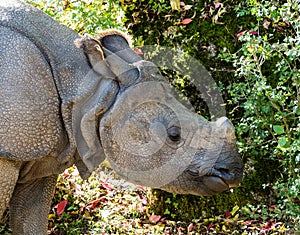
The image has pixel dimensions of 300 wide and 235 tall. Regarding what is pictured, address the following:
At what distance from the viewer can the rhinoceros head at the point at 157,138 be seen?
13.7 feet

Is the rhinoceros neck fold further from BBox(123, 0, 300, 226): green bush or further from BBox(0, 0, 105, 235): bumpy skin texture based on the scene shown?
BBox(123, 0, 300, 226): green bush

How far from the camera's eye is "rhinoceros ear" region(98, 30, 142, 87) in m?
4.36

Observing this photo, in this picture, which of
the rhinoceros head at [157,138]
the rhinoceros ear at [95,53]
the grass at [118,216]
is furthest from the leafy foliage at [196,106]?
the rhinoceros ear at [95,53]

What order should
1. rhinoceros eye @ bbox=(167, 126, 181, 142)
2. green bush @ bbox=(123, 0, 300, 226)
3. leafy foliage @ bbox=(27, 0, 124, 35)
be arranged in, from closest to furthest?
rhinoceros eye @ bbox=(167, 126, 181, 142), green bush @ bbox=(123, 0, 300, 226), leafy foliage @ bbox=(27, 0, 124, 35)

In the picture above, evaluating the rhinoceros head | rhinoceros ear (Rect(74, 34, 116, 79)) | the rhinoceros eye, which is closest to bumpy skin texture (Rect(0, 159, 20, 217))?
the rhinoceros head

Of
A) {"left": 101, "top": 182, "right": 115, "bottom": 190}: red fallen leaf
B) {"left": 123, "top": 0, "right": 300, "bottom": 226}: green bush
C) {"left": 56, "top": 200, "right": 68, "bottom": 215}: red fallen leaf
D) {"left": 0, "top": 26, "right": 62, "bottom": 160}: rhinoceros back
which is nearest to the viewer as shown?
{"left": 0, "top": 26, "right": 62, "bottom": 160}: rhinoceros back

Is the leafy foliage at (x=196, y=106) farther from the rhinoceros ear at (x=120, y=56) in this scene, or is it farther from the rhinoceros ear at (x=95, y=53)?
the rhinoceros ear at (x=95, y=53)

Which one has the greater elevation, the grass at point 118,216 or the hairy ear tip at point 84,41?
the hairy ear tip at point 84,41

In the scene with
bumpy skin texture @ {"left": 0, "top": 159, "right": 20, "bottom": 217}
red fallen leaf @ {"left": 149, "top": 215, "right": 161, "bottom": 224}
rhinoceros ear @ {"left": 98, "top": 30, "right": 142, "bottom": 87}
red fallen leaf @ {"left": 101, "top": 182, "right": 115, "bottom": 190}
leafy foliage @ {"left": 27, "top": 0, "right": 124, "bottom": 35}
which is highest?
leafy foliage @ {"left": 27, "top": 0, "right": 124, "bottom": 35}

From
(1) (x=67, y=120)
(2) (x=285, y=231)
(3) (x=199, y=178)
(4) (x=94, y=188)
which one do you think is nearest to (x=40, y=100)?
(1) (x=67, y=120)

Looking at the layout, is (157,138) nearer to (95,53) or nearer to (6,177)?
(95,53)

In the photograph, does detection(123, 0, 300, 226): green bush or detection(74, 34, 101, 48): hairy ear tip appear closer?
detection(74, 34, 101, 48): hairy ear tip

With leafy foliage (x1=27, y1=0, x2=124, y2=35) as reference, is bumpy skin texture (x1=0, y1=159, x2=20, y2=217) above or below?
below

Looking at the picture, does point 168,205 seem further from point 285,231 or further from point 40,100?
point 40,100
